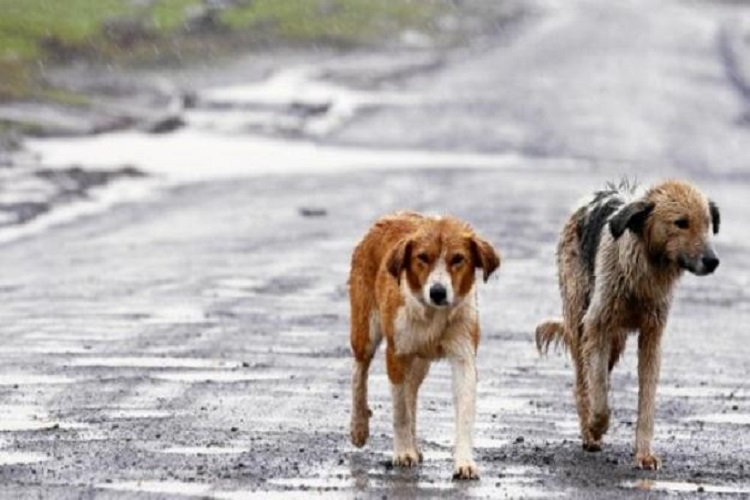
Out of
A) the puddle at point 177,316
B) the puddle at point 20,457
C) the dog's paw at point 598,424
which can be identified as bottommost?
the puddle at point 177,316

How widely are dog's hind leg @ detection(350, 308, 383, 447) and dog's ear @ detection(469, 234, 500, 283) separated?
37.3 inches

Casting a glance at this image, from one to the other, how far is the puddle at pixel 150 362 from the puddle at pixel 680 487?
436 cm

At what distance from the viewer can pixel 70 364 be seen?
569 inches

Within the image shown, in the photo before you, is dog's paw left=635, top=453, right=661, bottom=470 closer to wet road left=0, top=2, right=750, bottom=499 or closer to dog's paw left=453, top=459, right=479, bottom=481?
wet road left=0, top=2, right=750, bottom=499

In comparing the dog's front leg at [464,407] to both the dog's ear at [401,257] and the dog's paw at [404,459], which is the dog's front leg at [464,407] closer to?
the dog's paw at [404,459]

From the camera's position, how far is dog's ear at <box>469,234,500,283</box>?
1047 centimetres

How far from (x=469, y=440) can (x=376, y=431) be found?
1668mm

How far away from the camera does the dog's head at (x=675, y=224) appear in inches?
444

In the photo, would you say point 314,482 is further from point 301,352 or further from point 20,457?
point 301,352

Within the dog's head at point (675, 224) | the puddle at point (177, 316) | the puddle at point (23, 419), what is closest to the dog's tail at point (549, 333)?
the dog's head at point (675, 224)

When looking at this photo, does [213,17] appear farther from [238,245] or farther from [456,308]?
[456,308]

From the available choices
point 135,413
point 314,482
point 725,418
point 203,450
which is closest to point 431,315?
point 314,482

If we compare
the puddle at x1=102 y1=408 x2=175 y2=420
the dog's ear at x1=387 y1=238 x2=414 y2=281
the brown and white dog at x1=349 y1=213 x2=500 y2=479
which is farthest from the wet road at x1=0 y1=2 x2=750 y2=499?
the dog's ear at x1=387 y1=238 x2=414 y2=281

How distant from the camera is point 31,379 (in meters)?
13.6
